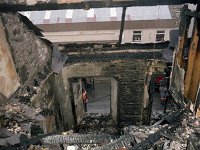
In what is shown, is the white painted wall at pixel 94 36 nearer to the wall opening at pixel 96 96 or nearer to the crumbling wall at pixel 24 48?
the wall opening at pixel 96 96

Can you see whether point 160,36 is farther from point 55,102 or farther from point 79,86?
point 55,102

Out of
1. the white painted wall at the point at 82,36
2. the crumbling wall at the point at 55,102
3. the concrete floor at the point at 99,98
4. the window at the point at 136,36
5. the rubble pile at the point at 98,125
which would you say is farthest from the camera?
the concrete floor at the point at 99,98

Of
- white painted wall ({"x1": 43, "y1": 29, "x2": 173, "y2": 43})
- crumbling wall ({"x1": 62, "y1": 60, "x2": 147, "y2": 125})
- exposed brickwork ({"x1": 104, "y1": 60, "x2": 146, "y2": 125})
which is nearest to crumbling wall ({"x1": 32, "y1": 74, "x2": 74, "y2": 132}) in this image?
crumbling wall ({"x1": 62, "y1": 60, "x2": 147, "y2": 125})

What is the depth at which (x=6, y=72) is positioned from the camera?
7129mm

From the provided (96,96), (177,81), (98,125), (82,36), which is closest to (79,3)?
(177,81)

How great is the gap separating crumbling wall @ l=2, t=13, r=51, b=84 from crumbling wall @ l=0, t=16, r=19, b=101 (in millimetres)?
159

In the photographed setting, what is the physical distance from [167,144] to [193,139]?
20.9 inches

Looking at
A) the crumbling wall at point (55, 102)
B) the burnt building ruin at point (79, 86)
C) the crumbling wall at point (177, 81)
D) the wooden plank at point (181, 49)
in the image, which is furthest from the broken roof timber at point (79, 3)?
the crumbling wall at point (55, 102)

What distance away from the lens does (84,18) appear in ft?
42.5

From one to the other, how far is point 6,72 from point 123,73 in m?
4.00

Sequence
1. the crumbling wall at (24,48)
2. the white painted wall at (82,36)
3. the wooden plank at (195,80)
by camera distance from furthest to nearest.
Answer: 1. the white painted wall at (82,36)
2. the crumbling wall at (24,48)
3. the wooden plank at (195,80)

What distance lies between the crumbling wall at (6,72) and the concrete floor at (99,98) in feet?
23.7

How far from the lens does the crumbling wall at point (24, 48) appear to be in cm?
724

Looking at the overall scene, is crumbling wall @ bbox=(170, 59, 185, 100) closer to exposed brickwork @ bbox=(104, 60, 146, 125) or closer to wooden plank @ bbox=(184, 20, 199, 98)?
wooden plank @ bbox=(184, 20, 199, 98)
